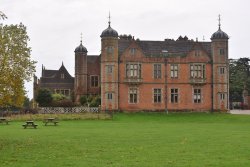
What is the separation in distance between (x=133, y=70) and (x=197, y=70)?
9463mm

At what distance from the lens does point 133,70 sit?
240 ft

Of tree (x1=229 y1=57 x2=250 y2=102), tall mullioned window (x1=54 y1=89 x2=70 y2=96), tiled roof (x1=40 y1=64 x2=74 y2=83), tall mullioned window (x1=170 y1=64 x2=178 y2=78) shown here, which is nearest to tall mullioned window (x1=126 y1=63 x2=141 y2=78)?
tall mullioned window (x1=170 y1=64 x2=178 y2=78)

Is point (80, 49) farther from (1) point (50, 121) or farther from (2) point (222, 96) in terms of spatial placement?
(1) point (50, 121)

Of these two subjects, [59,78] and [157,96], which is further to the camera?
[59,78]

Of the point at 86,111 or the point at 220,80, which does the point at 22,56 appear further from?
the point at 220,80

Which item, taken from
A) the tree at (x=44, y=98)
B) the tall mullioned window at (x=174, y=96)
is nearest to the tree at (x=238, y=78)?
the tall mullioned window at (x=174, y=96)

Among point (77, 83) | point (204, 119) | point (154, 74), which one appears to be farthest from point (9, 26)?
point (77, 83)

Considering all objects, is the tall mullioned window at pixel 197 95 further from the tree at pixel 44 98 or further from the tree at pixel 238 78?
the tree at pixel 238 78

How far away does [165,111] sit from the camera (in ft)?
240

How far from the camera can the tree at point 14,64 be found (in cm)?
2796

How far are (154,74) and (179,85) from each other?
4019 millimetres

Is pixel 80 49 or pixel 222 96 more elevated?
pixel 80 49

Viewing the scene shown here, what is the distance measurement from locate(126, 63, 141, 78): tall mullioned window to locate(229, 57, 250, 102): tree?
42.4 metres

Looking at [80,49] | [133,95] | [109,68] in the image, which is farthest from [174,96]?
[80,49]
